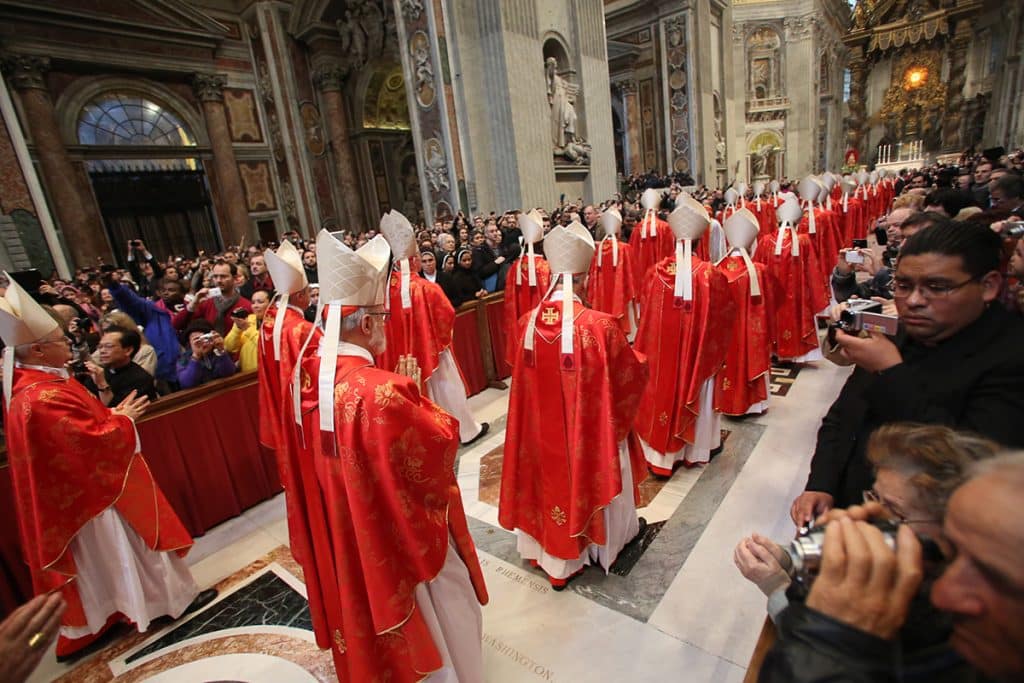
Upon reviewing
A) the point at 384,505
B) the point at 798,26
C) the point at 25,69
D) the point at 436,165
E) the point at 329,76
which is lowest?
the point at 384,505

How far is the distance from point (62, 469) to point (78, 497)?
6.7 inches

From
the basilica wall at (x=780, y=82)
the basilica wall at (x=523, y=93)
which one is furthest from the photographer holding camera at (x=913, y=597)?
the basilica wall at (x=780, y=82)

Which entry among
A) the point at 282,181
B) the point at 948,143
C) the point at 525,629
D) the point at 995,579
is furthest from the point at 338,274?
the point at 948,143

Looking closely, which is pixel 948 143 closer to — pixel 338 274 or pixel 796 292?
pixel 796 292

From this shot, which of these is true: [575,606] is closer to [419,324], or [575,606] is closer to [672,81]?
[419,324]

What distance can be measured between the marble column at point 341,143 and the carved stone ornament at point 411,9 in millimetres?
6717

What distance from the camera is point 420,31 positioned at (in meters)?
10.5

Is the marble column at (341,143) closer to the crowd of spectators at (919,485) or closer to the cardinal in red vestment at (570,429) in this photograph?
the crowd of spectators at (919,485)

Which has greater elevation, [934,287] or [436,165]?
[436,165]

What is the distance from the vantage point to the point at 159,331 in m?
4.50

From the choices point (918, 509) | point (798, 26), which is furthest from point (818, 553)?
point (798, 26)

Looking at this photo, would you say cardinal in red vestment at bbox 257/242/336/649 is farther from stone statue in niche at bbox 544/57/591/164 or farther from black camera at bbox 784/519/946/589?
stone statue in niche at bbox 544/57/591/164

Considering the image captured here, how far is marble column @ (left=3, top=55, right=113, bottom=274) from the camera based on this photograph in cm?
1185

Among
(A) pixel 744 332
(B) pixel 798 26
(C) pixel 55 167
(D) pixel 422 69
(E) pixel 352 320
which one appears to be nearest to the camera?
(E) pixel 352 320
